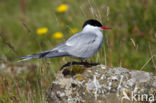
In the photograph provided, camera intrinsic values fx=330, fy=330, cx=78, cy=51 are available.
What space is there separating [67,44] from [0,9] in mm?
6419

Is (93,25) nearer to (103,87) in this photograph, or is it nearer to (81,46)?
(81,46)

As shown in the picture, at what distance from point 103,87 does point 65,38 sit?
1.12 meters

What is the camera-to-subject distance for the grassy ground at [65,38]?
3.68 m

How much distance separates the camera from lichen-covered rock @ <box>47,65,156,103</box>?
2777 mm

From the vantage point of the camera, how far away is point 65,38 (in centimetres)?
379

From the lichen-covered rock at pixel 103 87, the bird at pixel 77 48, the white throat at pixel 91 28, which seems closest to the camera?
the lichen-covered rock at pixel 103 87

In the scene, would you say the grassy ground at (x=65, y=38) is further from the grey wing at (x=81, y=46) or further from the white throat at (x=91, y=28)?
the grey wing at (x=81, y=46)

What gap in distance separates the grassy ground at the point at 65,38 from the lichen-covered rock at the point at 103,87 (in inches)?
15.2

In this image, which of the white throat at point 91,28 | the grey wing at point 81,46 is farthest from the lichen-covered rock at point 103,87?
the white throat at point 91,28

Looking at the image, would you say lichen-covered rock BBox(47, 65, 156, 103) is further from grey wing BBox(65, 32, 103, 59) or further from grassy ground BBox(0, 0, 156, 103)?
grassy ground BBox(0, 0, 156, 103)

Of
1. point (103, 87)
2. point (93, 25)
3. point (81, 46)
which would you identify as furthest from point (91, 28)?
point (103, 87)

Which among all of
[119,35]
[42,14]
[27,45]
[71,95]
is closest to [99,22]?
[71,95]

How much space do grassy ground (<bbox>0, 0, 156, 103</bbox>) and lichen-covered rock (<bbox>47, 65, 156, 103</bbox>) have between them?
386mm

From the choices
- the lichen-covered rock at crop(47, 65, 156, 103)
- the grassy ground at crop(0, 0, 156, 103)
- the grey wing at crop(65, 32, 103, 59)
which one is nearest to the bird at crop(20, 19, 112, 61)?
the grey wing at crop(65, 32, 103, 59)
